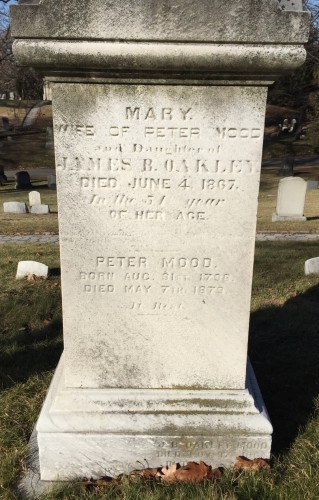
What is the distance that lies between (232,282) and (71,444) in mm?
1339

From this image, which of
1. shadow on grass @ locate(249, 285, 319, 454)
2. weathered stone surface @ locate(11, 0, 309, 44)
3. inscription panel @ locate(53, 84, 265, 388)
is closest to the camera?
weathered stone surface @ locate(11, 0, 309, 44)

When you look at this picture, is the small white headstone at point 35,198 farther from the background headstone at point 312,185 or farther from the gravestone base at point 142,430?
the gravestone base at point 142,430

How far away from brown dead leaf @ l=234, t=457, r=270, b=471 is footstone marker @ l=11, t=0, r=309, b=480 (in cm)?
5

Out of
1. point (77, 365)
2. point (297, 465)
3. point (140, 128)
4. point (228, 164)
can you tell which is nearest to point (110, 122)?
point (140, 128)

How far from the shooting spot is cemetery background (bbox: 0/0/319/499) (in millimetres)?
2426

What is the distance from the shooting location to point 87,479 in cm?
257

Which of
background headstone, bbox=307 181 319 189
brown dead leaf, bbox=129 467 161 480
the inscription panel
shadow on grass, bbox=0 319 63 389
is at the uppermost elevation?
the inscription panel

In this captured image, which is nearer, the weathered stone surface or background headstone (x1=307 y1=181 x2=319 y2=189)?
the weathered stone surface

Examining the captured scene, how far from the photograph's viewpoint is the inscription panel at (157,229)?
220 centimetres

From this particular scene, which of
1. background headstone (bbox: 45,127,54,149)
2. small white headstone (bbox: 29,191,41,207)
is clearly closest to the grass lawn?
small white headstone (bbox: 29,191,41,207)

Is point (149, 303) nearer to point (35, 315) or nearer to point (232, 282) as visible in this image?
point (232, 282)

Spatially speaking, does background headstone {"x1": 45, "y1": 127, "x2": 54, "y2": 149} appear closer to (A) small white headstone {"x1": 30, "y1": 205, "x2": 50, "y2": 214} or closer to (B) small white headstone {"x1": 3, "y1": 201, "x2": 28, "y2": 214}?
(B) small white headstone {"x1": 3, "y1": 201, "x2": 28, "y2": 214}

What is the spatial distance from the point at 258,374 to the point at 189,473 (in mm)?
1375

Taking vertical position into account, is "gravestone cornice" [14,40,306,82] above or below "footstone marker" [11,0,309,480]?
above
